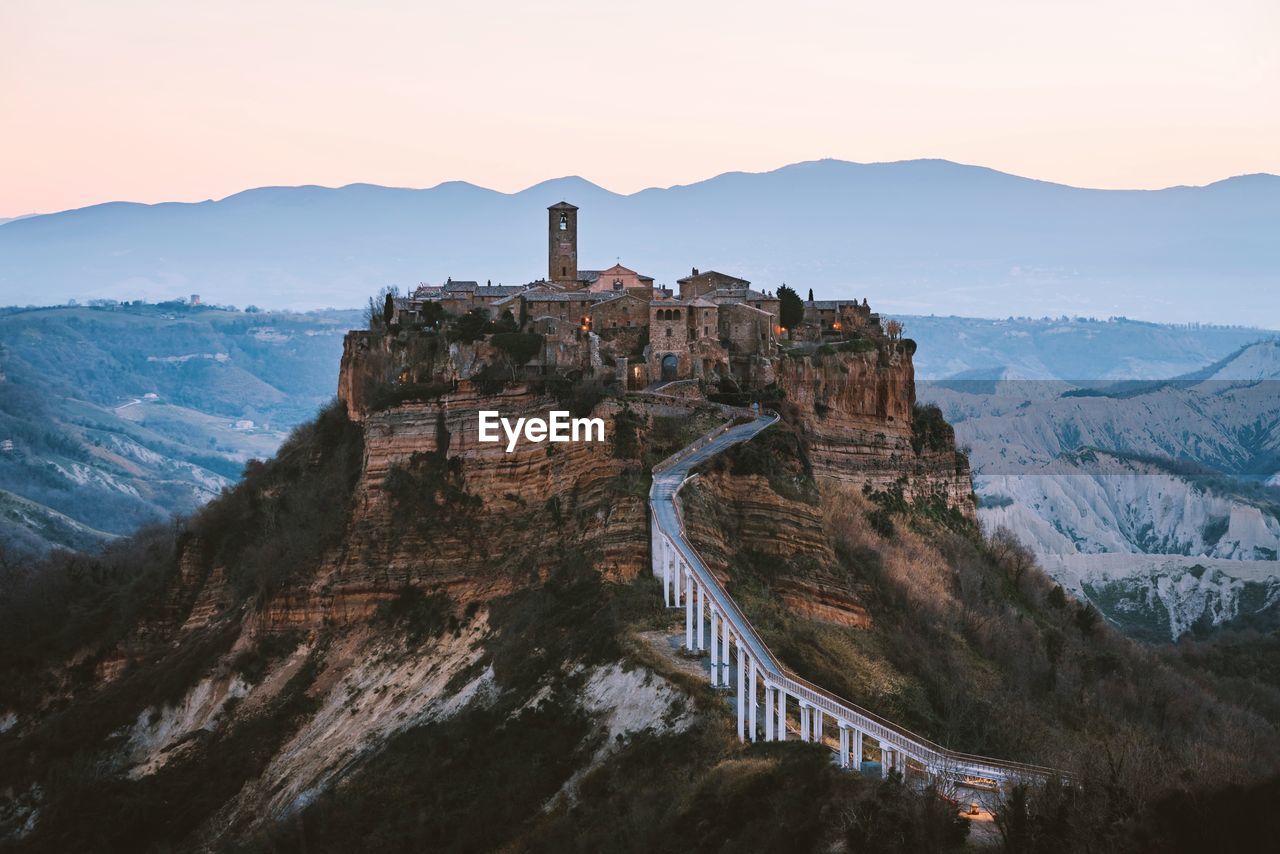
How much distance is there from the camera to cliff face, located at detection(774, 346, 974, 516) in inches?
3573

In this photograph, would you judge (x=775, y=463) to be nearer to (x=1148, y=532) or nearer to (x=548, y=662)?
(x=548, y=662)

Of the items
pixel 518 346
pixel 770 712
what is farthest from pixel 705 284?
pixel 770 712

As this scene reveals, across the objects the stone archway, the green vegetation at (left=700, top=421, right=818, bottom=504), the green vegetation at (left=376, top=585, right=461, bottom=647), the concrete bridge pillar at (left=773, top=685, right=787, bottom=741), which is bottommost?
the green vegetation at (left=376, top=585, right=461, bottom=647)

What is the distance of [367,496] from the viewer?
83.9 m

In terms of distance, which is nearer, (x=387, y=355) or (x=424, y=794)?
(x=424, y=794)

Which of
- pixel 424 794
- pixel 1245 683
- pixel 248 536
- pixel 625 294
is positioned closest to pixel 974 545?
pixel 1245 683

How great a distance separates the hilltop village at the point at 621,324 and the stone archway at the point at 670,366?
0.16ft

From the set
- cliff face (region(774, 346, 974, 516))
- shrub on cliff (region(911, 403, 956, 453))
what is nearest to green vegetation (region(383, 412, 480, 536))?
cliff face (region(774, 346, 974, 516))

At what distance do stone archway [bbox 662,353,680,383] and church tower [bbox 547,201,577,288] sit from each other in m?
13.8

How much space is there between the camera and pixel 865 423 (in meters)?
96.1

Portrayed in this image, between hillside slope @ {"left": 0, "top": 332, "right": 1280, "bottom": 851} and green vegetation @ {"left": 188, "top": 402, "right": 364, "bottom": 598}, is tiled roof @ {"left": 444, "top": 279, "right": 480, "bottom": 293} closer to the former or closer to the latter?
hillside slope @ {"left": 0, "top": 332, "right": 1280, "bottom": 851}

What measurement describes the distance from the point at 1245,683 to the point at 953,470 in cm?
1981

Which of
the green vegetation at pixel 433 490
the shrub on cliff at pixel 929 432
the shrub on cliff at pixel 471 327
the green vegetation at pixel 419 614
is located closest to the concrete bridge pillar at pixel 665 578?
the green vegetation at pixel 419 614

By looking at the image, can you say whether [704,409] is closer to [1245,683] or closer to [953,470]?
[953,470]
